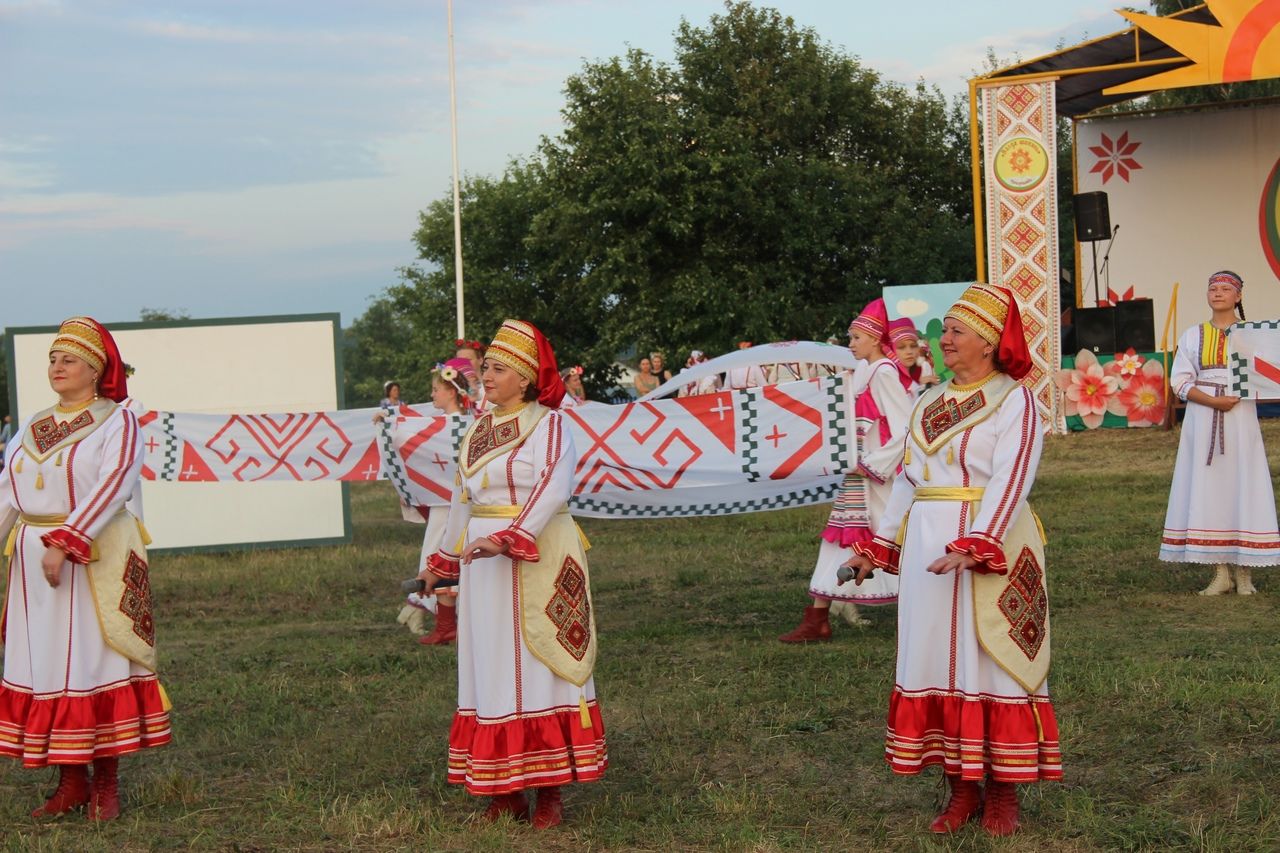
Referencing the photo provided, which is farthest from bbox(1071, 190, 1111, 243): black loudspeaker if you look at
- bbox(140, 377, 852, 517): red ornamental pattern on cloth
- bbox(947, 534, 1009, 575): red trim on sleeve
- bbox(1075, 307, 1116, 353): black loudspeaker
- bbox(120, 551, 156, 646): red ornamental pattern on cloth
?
bbox(120, 551, 156, 646): red ornamental pattern on cloth

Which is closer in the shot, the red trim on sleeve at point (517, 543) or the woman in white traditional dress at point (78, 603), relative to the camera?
the red trim on sleeve at point (517, 543)

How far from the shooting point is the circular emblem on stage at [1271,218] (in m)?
23.2

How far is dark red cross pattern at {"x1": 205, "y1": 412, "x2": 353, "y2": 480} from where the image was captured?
1147 cm

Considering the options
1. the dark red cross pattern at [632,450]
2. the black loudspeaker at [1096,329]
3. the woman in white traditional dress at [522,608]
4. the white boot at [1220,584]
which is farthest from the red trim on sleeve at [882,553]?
the black loudspeaker at [1096,329]

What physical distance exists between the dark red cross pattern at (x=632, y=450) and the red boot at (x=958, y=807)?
3.98 metres

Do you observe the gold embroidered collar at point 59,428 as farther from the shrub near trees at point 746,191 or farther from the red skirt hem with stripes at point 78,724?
the shrub near trees at point 746,191

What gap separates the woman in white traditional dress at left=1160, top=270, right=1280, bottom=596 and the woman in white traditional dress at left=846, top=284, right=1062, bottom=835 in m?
4.80

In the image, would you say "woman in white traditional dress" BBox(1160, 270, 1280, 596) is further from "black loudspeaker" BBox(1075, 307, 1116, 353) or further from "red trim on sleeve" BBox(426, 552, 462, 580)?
"black loudspeaker" BBox(1075, 307, 1116, 353)

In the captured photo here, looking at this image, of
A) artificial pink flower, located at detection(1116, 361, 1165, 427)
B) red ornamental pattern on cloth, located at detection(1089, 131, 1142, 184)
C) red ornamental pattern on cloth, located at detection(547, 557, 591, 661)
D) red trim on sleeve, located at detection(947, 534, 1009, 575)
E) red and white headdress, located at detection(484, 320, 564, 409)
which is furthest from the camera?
red ornamental pattern on cloth, located at detection(1089, 131, 1142, 184)

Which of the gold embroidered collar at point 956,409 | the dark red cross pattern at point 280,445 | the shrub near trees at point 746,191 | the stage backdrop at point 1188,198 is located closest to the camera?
the gold embroidered collar at point 956,409

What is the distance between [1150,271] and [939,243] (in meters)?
9.67

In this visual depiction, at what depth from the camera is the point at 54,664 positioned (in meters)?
5.29

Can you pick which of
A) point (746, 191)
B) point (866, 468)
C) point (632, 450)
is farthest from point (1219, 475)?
point (746, 191)

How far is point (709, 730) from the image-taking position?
643cm
